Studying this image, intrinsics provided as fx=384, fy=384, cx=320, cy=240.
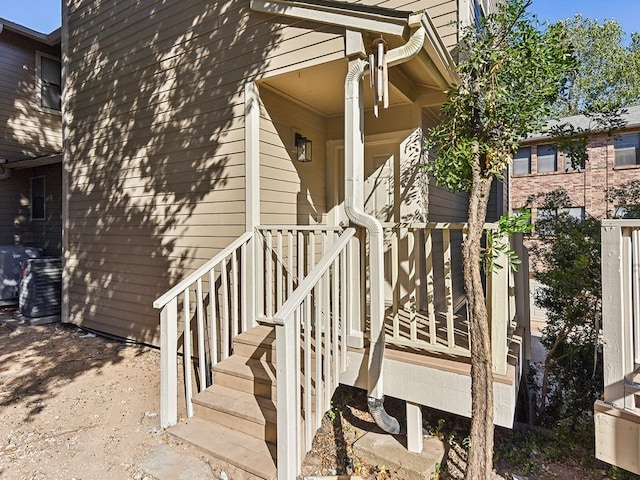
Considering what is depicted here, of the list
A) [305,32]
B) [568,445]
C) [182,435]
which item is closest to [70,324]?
[182,435]

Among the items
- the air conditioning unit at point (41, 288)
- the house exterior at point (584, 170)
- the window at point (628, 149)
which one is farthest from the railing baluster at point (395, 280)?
the window at point (628, 149)

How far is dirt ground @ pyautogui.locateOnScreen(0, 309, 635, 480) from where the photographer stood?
2.81m

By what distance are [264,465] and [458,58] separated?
13.1 ft

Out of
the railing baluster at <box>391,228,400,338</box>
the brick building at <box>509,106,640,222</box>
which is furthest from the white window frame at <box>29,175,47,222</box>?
the brick building at <box>509,106,640,222</box>

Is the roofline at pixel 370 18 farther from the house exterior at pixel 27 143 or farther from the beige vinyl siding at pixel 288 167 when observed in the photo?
the house exterior at pixel 27 143

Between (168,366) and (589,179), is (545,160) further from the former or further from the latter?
(168,366)

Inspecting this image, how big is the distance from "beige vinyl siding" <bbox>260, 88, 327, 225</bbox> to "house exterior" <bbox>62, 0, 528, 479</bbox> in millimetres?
26

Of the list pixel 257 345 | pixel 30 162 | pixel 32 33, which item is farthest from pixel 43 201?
pixel 257 345

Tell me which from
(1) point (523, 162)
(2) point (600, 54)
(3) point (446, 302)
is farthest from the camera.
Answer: (2) point (600, 54)

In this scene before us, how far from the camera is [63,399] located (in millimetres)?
3814

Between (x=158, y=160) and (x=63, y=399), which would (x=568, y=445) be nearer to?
(x=63, y=399)

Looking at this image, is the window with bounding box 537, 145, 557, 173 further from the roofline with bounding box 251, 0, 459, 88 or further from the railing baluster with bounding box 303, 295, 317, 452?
the railing baluster with bounding box 303, 295, 317, 452

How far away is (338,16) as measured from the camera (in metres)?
3.40

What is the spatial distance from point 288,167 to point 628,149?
1449cm
